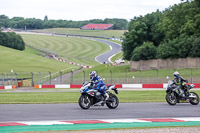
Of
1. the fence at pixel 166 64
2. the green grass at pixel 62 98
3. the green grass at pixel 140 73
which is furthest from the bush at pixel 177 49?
the green grass at pixel 62 98

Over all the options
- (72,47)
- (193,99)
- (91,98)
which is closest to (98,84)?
(91,98)

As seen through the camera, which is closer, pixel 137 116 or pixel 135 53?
pixel 137 116

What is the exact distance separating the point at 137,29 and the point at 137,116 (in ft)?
224

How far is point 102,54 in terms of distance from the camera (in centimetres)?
14212

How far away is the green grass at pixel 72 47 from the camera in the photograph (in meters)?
137

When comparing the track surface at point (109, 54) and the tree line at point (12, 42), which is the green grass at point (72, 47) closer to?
the track surface at point (109, 54)

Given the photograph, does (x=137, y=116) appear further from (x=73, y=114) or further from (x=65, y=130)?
(x=65, y=130)

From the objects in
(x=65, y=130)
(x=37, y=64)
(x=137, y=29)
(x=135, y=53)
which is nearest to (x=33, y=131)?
(x=65, y=130)

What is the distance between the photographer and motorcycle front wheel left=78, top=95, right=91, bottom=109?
19766 mm

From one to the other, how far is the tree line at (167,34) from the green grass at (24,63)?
81.2ft

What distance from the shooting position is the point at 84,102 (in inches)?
782

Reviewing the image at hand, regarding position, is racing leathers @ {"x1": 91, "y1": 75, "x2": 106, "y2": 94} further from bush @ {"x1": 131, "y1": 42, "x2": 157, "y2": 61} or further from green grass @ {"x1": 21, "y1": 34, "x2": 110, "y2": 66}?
green grass @ {"x1": 21, "y1": 34, "x2": 110, "y2": 66}

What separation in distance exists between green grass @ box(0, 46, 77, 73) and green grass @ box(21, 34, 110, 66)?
1423 cm

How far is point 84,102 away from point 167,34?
202 feet
